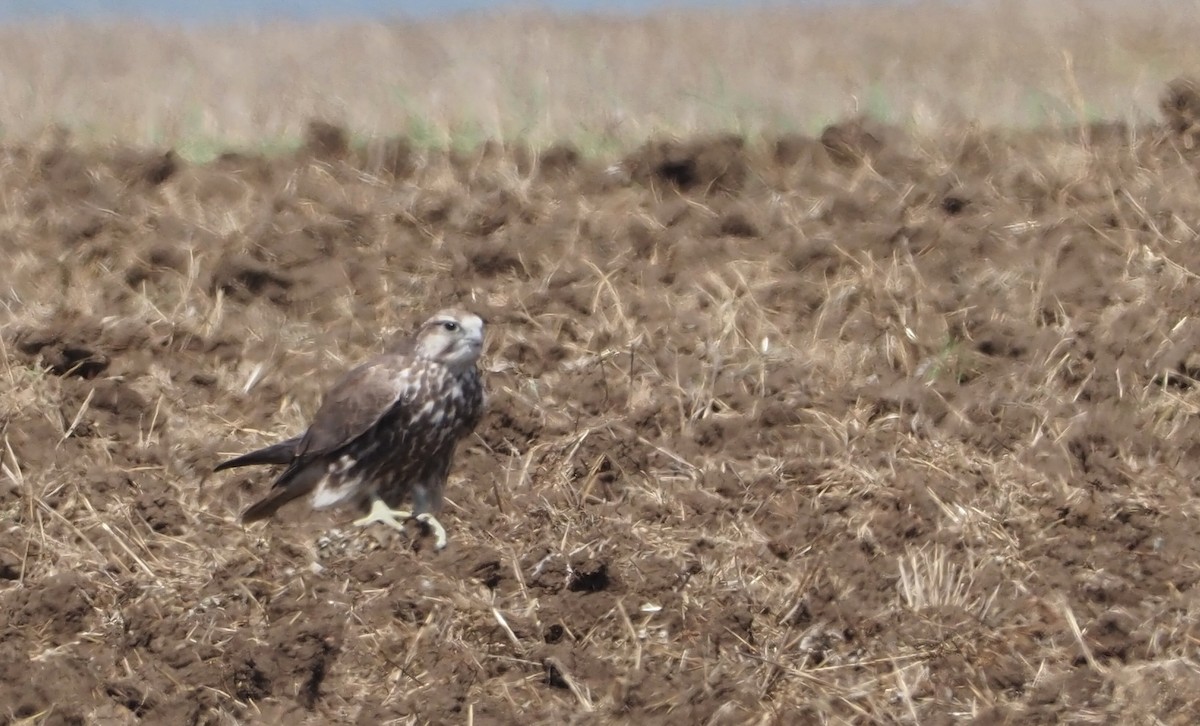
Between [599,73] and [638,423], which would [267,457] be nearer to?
[638,423]

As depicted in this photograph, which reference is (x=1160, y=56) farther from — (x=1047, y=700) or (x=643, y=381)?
(x=1047, y=700)

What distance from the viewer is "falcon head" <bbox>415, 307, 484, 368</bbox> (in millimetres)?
5727

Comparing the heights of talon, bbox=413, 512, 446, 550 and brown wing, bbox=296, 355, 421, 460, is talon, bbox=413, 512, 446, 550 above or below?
below

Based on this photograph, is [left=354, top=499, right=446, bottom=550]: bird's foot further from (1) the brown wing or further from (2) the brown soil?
(1) the brown wing

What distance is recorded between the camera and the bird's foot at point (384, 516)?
5820 millimetres

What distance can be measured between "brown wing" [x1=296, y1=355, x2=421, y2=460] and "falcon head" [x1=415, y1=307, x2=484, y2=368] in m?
0.08

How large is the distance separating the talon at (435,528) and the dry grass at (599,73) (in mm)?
3210

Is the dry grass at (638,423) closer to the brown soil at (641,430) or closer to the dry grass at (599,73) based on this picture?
the brown soil at (641,430)

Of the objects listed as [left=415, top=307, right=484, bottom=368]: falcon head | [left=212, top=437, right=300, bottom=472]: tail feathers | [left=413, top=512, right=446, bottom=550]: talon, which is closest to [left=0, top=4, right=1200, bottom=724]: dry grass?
[left=413, top=512, right=446, bottom=550]: talon

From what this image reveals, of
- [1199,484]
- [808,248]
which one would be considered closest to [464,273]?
[808,248]

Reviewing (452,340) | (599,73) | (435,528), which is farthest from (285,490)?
(599,73)

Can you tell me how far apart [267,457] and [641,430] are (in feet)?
4.28

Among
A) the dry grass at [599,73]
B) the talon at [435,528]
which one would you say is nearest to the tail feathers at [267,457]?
the talon at [435,528]

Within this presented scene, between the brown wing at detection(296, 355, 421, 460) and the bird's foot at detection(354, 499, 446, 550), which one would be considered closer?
the bird's foot at detection(354, 499, 446, 550)
